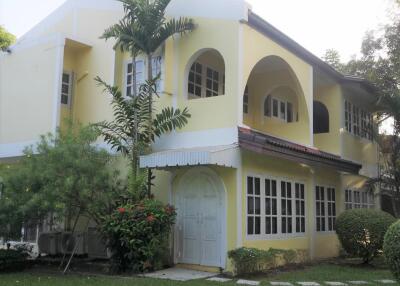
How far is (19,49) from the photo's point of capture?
54.1 ft

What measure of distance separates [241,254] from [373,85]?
9.70 meters

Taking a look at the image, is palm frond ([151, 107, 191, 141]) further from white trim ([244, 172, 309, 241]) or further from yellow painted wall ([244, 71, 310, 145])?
yellow painted wall ([244, 71, 310, 145])

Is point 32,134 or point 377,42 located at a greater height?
point 377,42

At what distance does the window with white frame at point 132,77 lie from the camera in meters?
14.7

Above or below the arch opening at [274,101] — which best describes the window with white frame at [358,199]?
below

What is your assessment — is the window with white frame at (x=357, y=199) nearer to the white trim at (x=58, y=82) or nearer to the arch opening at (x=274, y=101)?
the arch opening at (x=274, y=101)

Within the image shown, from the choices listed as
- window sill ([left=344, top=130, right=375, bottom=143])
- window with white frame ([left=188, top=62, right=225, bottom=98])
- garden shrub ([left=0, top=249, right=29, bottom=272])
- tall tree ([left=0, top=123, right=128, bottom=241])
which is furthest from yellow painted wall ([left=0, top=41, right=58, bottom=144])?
window sill ([left=344, top=130, right=375, bottom=143])

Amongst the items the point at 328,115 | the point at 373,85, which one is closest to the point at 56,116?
the point at 328,115

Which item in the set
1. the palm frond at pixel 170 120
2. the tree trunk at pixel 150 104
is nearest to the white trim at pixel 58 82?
the tree trunk at pixel 150 104

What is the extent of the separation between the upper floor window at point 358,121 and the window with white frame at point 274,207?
4.74 meters

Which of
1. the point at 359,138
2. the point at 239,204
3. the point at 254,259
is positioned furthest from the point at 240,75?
the point at 359,138

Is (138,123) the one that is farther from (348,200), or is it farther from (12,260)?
(348,200)

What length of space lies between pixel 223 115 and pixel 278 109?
A: 592 cm

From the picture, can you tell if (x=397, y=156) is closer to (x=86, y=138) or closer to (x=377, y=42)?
(x=377, y=42)
